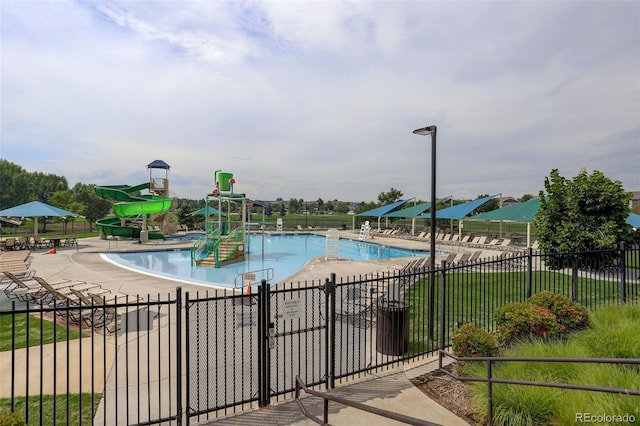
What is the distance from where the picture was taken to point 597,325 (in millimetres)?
6051

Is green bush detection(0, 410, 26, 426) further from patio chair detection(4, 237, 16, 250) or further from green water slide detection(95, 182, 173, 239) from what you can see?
green water slide detection(95, 182, 173, 239)

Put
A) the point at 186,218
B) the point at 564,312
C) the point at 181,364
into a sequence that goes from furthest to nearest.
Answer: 1. the point at 186,218
2. the point at 564,312
3. the point at 181,364

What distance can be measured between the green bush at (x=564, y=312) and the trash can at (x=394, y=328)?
2.65 metres

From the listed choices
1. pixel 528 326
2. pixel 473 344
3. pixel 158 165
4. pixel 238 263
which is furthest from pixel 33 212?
pixel 528 326

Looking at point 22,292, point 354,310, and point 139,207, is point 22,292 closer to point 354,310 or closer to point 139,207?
point 354,310

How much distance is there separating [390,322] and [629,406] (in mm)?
3348

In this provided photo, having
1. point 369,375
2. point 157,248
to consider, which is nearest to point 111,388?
point 369,375

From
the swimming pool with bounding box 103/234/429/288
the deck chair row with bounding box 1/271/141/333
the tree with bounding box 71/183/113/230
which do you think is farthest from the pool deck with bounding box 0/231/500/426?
the tree with bounding box 71/183/113/230

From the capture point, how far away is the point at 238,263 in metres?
19.8

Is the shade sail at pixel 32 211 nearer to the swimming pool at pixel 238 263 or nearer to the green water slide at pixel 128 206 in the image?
the green water slide at pixel 128 206

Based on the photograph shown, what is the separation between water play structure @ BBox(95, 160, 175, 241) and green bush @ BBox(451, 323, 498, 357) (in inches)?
1070

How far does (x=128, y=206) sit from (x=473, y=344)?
28.9m

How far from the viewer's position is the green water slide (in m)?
27.5

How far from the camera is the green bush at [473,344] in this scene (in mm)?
5117
